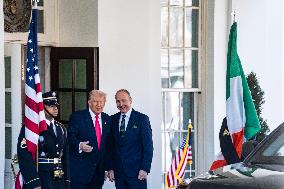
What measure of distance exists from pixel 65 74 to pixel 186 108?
86.2 inches

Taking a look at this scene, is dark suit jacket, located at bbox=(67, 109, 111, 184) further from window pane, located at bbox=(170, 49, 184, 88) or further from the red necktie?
window pane, located at bbox=(170, 49, 184, 88)

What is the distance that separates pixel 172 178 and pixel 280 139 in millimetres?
4555

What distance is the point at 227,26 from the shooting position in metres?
10.8

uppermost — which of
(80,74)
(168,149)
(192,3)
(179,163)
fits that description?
(192,3)

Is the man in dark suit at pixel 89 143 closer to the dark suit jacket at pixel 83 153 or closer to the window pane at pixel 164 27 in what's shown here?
the dark suit jacket at pixel 83 153

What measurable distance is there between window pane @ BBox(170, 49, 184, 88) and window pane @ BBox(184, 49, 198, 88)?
0.23 feet

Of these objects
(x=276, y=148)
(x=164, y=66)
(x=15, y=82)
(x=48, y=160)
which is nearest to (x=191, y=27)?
(x=164, y=66)

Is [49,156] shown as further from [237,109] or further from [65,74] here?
[65,74]

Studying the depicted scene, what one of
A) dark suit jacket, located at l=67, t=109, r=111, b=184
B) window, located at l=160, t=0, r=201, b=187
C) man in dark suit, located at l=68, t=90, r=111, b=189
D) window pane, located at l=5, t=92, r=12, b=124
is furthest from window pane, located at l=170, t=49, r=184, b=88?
dark suit jacket, located at l=67, t=109, r=111, b=184

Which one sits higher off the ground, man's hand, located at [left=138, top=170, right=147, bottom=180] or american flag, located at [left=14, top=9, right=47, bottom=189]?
american flag, located at [left=14, top=9, right=47, bottom=189]

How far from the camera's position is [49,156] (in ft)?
22.8

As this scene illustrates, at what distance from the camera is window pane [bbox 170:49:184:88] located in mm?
10773

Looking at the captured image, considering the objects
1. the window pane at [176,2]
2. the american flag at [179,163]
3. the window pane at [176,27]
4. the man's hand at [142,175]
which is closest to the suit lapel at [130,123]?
the man's hand at [142,175]

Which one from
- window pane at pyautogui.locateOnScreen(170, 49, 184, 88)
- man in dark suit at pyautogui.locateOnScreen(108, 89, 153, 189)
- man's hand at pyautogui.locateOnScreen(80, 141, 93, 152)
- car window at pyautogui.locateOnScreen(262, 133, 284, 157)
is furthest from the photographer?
window pane at pyautogui.locateOnScreen(170, 49, 184, 88)
